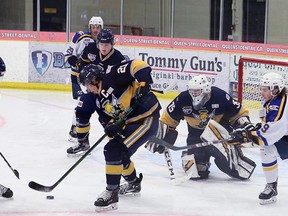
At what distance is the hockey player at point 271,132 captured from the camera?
3.79 meters

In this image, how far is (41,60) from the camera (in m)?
9.40

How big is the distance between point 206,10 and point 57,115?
3.38 m

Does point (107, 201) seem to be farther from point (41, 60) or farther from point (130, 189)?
point (41, 60)

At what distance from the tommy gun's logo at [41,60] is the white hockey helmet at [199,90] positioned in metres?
5.23

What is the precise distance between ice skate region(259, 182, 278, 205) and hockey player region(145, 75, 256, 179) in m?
0.56

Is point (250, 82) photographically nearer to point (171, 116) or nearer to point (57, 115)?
point (57, 115)

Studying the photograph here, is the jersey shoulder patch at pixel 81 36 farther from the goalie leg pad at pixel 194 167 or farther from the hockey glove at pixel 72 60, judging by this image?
the goalie leg pad at pixel 194 167

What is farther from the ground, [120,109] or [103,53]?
[103,53]

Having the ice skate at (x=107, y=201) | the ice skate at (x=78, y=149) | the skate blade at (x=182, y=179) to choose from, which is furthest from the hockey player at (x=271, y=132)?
the ice skate at (x=78, y=149)

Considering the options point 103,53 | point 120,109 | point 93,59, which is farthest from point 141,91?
point 93,59

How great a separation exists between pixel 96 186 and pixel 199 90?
2.81ft

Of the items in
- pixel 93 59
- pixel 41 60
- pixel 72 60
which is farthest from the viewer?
pixel 41 60

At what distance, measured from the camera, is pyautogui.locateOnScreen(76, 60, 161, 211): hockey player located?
12.1 ft

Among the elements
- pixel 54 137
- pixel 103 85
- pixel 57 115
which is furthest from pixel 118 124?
pixel 57 115
